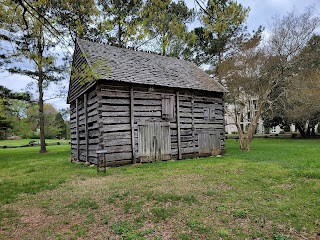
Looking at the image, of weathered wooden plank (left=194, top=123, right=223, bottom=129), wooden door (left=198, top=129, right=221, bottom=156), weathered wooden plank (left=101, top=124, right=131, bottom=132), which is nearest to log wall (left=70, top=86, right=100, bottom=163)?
weathered wooden plank (left=101, top=124, right=131, bottom=132)

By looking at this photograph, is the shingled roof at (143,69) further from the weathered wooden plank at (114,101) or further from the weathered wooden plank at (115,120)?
the weathered wooden plank at (115,120)

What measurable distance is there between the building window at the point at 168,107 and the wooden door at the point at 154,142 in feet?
1.76

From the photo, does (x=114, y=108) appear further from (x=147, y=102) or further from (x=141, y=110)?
(x=147, y=102)

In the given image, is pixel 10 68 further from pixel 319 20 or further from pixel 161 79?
pixel 319 20

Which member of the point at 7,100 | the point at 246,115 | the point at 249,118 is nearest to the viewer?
the point at 7,100

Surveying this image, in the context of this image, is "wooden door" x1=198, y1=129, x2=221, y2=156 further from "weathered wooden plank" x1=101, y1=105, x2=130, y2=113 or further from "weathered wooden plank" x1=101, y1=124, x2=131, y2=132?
"weathered wooden plank" x1=101, y1=105, x2=130, y2=113

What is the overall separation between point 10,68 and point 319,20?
983 inches

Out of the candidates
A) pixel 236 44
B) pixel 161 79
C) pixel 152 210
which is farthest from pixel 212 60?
pixel 152 210

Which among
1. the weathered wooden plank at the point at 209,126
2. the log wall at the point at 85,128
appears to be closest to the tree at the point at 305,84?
the weathered wooden plank at the point at 209,126

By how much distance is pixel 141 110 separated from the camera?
1337 centimetres

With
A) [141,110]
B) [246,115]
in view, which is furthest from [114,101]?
[246,115]

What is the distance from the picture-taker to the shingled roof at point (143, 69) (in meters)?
13.2

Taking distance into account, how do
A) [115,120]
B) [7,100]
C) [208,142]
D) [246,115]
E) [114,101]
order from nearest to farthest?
[115,120]
[114,101]
[208,142]
[7,100]
[246,115]

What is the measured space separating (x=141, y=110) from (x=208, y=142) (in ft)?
17.8
